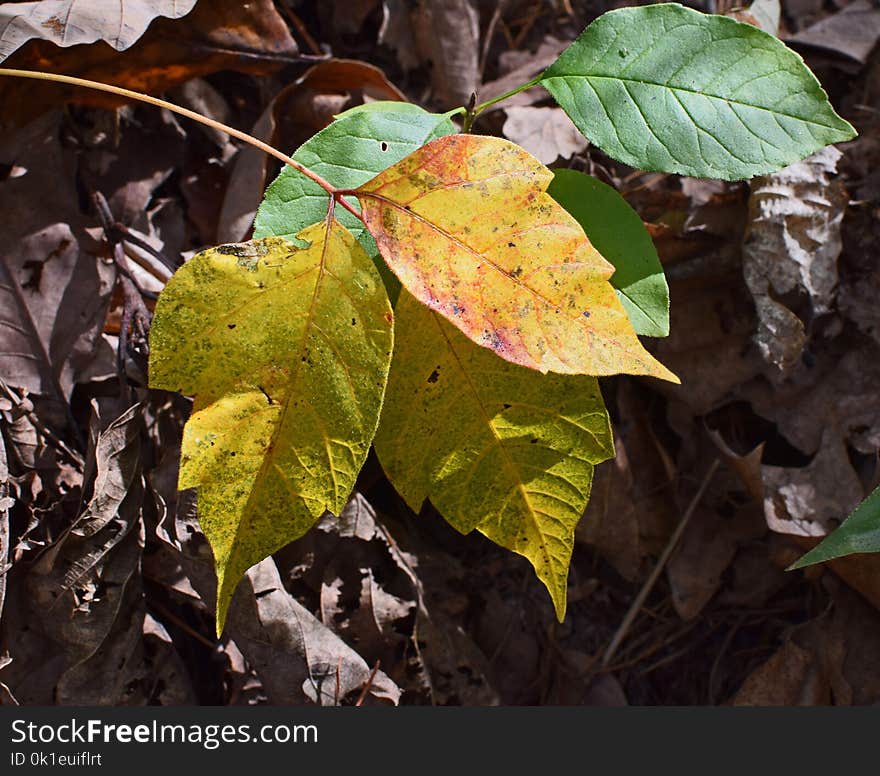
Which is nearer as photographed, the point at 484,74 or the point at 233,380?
the point at 233,380

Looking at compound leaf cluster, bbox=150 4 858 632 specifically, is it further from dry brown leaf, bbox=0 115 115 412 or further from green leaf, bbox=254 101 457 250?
dry brown leaf, bbox=0 115 115 412

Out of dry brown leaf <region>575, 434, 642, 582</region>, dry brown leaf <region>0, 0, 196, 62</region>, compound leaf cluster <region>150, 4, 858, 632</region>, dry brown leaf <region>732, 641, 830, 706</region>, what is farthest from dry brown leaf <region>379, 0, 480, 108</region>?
dry brown leaf <region>732, 641, 830, 706</region>

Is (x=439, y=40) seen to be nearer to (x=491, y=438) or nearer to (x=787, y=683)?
(x=491, y=438)

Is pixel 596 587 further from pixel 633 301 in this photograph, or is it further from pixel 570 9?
pixel 570 9

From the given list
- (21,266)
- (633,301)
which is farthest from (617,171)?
(21,266)

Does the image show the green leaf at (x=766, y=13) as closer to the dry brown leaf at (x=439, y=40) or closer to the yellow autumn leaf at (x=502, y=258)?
the dry brown leaf at (x=439, y=40)

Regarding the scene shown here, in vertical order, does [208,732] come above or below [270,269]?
below
